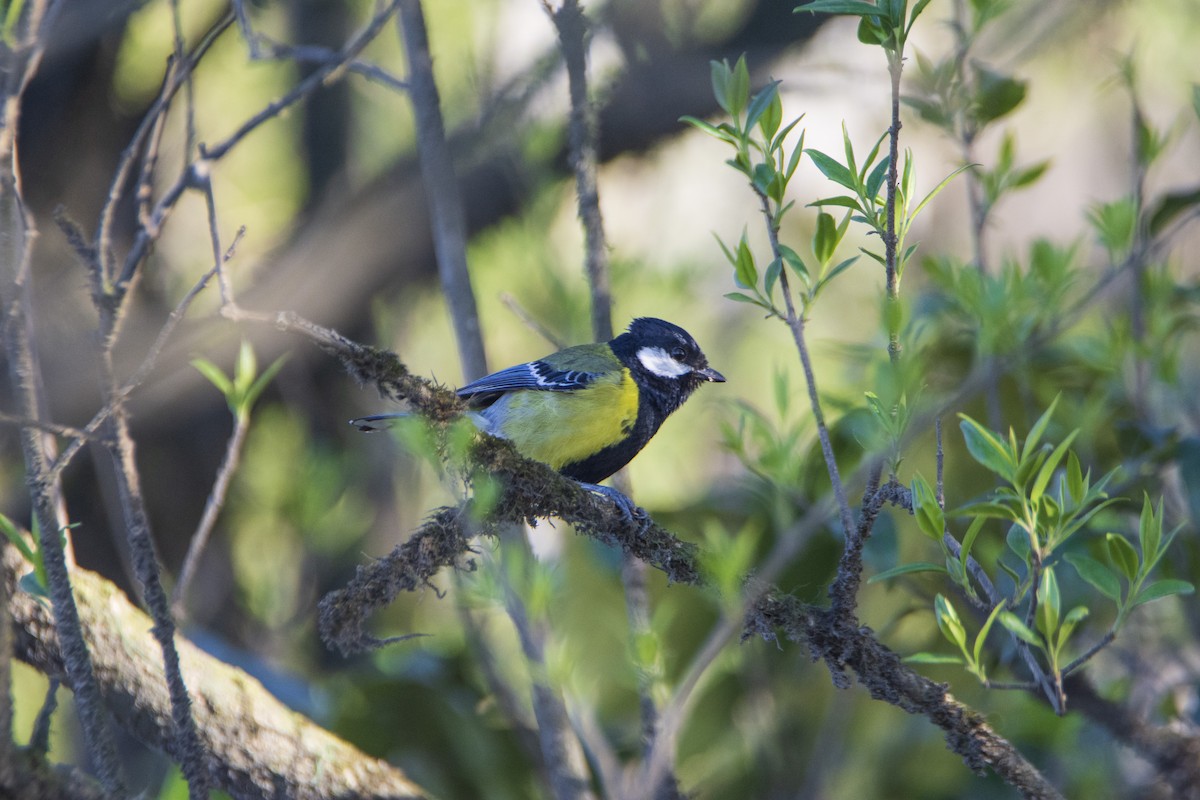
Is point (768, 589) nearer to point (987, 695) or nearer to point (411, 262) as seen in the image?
point (987, 695)

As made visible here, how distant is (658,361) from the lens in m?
3.01

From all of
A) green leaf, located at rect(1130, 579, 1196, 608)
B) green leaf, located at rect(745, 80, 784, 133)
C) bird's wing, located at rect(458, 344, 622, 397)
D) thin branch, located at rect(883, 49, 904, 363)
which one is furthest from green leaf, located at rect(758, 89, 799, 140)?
bird's wing, located at rect(458, 344, 622, 397)

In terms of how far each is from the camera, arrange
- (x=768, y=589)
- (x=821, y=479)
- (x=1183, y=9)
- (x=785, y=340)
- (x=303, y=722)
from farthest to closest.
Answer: (x=785, y=340)
(x=1183, y=9)
(x=821, y=479)
(x=303, y=722)
(x=768, y=589)

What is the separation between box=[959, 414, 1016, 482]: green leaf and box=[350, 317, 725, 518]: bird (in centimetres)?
119

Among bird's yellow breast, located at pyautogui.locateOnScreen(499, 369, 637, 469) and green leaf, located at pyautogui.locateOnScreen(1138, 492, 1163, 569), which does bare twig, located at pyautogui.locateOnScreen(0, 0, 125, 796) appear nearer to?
bird's yellow breast, located at pyautogui.locateOnScreen(499, 369, 637, 469)

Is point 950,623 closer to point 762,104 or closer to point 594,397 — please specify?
point 762,104

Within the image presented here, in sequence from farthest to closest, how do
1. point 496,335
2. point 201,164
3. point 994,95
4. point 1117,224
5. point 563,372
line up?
point 496,335
point 563,372
point 1117,224
point 994,95
point 201,164

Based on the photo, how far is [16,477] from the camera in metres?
3.31

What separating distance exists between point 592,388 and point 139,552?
1.42 meters

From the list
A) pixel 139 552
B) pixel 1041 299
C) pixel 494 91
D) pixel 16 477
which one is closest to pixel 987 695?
pixel 1041 299

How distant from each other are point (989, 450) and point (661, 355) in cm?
155

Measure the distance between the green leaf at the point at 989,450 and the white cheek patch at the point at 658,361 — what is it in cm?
149


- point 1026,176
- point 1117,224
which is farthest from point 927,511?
point 1117,224

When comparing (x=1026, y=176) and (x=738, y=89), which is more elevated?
(x=738, y=89)
